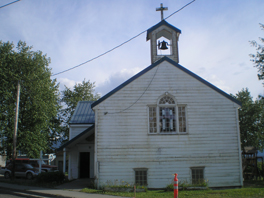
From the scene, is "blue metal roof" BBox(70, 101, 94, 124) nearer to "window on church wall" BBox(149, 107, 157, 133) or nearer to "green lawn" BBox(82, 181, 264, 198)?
"window on church wall" BBox(149, 107, 157, 133)

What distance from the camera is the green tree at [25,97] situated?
26.4m

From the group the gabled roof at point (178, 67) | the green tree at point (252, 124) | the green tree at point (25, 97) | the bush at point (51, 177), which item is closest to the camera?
the gabled roof at point (178, 67)

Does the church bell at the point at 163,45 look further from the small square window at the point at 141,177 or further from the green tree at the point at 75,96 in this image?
the green tree at the point at 75,96

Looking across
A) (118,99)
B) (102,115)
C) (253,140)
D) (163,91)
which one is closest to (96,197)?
(102,115)

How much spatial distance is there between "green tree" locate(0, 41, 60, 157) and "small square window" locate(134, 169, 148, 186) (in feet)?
57.3

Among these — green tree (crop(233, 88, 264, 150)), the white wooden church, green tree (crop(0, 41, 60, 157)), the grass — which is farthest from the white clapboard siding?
green tree (crop(233, 88, 264, 150))

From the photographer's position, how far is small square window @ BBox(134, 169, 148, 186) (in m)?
13.5

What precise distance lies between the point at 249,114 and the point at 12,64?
1165 inches

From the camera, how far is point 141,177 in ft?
44.5

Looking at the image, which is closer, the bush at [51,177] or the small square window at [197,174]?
the small square window at [197,174]

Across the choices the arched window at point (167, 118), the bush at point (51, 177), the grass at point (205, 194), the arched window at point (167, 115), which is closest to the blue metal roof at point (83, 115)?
→ the bush at point (51, 177)

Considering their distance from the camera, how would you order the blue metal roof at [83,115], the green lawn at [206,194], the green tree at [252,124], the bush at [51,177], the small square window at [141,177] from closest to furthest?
the green lawn at [206,194] → the small square window at [141,177] → the bush at [51,177] → the blue metal roof at [83,115] → the green tree at [252,124]

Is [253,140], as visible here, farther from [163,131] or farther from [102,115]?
[102,115]

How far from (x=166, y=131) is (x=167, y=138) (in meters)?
0.41
